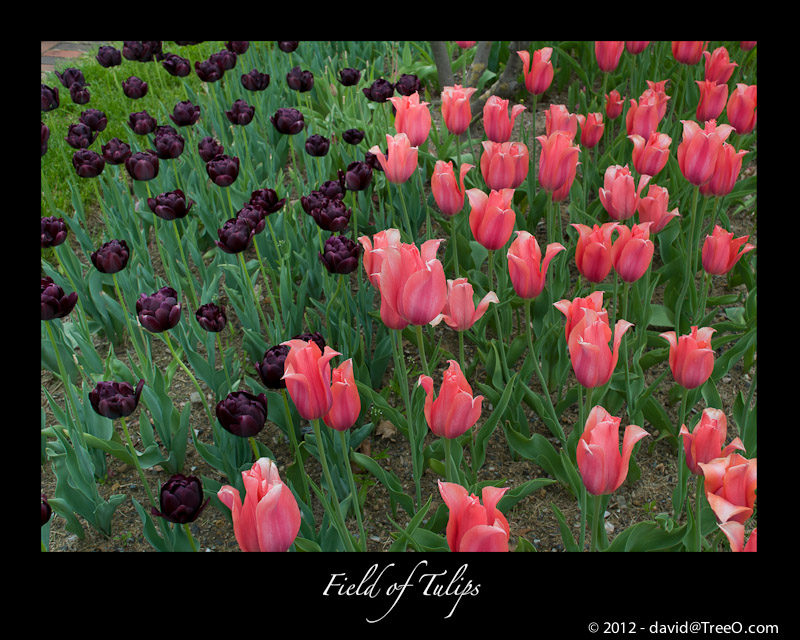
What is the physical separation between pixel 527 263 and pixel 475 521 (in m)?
0.75

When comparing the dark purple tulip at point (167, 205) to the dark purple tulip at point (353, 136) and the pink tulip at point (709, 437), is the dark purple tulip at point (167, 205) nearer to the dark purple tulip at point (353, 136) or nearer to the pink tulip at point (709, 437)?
the dark purple tulip at point (353, 136)

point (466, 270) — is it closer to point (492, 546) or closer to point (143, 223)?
point (143, 223)

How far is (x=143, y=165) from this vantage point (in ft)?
8.55

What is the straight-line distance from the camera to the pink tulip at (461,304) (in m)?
1.66

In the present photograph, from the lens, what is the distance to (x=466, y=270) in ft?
8.86

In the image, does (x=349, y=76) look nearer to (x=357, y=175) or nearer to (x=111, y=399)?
(x=357, y=175)

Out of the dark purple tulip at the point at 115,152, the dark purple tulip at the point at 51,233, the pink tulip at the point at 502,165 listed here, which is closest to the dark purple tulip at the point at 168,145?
the dark purple tulip at the point at 115,152

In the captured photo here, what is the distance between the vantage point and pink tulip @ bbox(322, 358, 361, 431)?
1.38 metres

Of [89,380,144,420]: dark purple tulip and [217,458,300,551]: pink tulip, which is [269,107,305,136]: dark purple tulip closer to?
[89,380,144,420]: dark purple tulip

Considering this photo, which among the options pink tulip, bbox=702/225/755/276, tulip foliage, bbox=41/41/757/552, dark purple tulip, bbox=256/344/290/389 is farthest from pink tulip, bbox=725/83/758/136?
dark purple tulip, bbox=256/344/290/389

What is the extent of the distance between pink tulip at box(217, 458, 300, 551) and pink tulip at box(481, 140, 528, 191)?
49.9 inches

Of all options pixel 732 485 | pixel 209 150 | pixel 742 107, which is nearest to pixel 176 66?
pixel 209 150

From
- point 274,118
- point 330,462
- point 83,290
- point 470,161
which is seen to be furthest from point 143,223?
point 330,462

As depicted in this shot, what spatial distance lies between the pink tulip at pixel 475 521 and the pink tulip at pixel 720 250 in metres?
1.29
